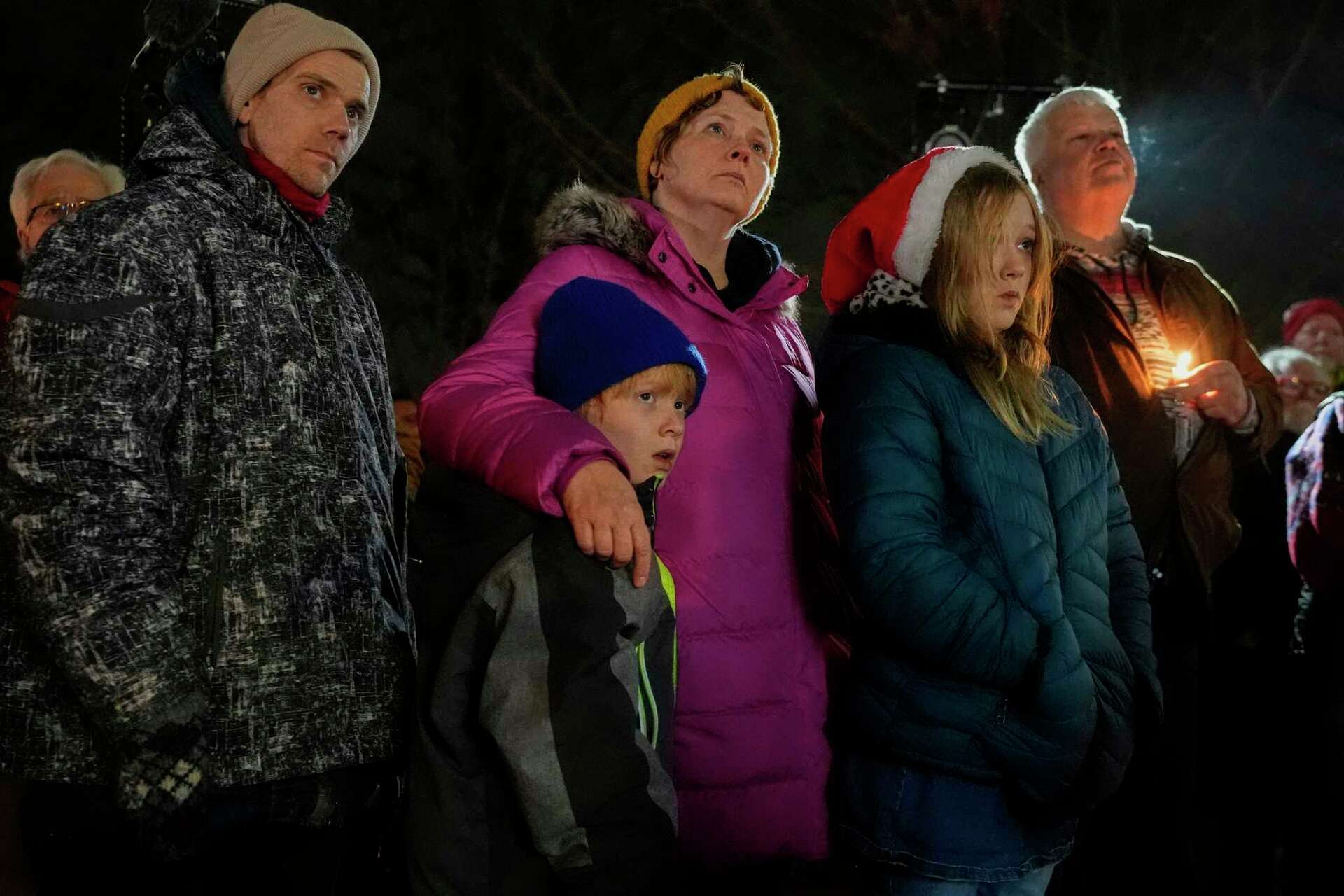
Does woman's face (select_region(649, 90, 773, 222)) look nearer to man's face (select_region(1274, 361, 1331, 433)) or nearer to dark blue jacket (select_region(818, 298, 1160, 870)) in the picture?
dark blue jacket (select_region(818, 298, 1160, 870))

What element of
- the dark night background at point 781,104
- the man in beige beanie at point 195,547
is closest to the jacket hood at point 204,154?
the man in beige beanie at point 195,547

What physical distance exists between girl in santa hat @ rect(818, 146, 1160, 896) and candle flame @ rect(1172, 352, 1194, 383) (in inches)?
35.1

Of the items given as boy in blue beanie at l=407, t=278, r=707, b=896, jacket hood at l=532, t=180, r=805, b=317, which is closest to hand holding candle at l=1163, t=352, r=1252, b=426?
jacket hood at l=532, t=180, r=805, b=317

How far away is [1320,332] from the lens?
5.00 meters

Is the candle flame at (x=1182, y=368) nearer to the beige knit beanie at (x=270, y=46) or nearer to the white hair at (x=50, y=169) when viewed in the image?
the beige knit beanie at (x=270, y=46)

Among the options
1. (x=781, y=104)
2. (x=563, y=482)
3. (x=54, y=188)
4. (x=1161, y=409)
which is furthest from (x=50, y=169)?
(x=781, y=104)

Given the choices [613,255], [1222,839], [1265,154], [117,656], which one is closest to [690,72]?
[1265,154]

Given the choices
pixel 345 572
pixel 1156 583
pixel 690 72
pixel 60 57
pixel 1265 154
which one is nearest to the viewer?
pixel 345 572

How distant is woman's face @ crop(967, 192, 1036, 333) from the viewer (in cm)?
197

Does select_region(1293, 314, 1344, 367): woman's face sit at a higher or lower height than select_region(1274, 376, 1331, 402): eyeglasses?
higher

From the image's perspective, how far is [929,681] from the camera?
1797 millimetres

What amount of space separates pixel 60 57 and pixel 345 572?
23.6 ft

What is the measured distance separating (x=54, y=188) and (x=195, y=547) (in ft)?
7.84

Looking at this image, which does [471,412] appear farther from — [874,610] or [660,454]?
[874,610]
